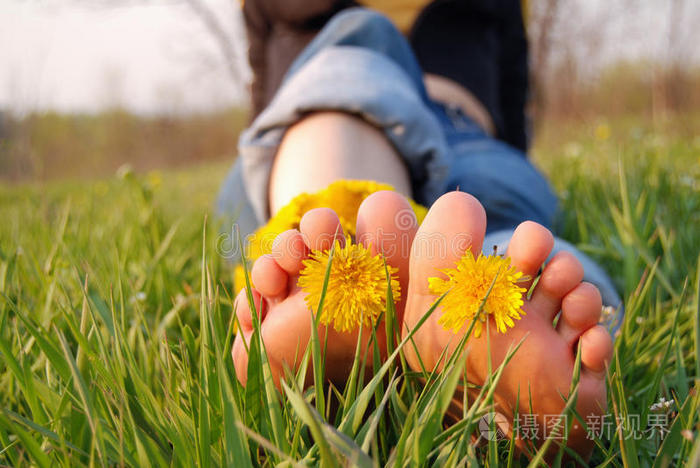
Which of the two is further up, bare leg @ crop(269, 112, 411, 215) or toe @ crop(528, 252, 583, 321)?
bare leg @ crop(269, 112, 411, 215)

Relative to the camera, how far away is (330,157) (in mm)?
650

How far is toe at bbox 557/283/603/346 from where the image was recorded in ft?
1.32

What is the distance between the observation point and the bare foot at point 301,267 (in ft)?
1.39

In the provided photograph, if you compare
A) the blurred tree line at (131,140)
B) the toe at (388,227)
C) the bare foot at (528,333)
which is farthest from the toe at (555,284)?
the blurred tree line at (131,140)

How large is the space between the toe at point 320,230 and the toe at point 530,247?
150mm

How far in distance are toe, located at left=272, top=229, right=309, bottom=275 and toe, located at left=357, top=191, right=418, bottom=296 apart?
5 cm

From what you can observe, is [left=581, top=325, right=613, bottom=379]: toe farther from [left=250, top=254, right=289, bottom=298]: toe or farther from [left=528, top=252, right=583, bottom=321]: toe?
[left=250, top=254, right=289, bottom=298]: toe

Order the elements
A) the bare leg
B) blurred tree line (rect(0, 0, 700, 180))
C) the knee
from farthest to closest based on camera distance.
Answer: blurred tree line (rect(0, 0, 700, 180))
the knee
the bare leg

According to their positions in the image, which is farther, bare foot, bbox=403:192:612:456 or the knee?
the knee

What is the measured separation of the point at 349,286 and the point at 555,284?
0.56 ft

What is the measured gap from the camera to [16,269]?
0.76 metres

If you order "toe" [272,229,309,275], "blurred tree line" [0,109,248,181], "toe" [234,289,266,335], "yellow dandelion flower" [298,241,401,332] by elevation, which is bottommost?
"blurred tree line" [0,109,248,181]

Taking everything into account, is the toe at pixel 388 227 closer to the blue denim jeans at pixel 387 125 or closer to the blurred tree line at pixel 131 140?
the blue denim jeans at pixel 387 125

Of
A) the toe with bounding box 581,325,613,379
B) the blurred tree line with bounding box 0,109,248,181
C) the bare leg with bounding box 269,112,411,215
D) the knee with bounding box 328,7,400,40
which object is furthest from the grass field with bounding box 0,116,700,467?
the blurred tree line with bounding box 0,109,248,181
